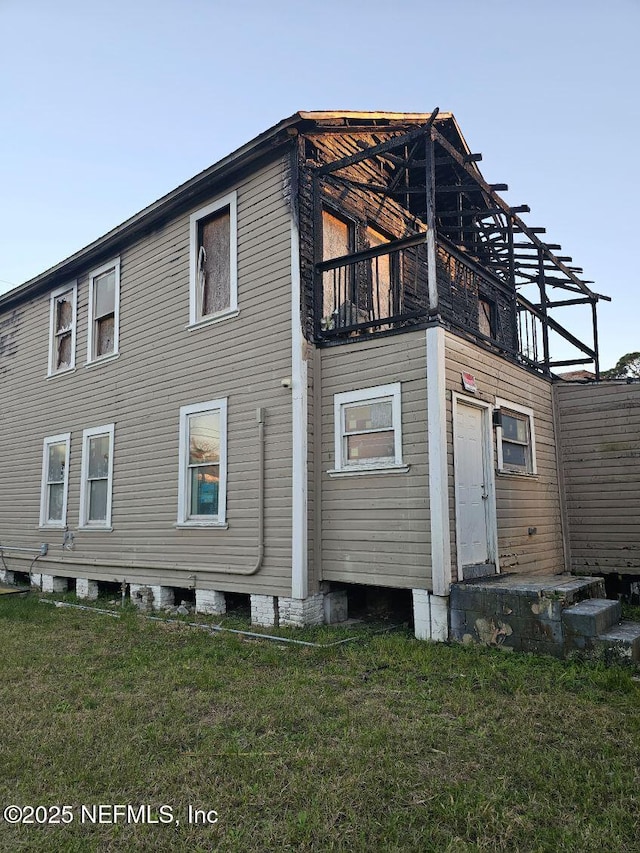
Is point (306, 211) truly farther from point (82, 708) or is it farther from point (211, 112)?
point (211, 112)

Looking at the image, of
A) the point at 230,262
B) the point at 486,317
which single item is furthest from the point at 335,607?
the point at 486,317

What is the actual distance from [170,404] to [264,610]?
3.72m

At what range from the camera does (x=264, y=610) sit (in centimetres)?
749

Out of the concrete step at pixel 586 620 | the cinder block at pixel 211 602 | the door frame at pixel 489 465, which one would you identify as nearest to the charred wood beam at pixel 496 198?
the door frame at pixel 489 465

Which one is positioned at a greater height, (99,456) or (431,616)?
(99,456)

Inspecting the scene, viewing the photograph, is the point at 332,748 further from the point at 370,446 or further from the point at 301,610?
the point at 370,446

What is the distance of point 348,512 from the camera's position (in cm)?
719

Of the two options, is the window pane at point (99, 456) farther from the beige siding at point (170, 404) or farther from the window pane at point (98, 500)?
the beige siding at point (170, 404)

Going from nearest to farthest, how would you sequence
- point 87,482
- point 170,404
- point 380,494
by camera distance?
point 380,494 < point 170,404 < point 87,482

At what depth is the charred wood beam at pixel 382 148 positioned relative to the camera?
716 cm

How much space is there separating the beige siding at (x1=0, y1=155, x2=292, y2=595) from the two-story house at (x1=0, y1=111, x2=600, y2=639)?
0.14ft

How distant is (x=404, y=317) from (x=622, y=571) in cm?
538

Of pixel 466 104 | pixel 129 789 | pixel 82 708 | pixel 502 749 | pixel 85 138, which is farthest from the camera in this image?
pixel 85 138

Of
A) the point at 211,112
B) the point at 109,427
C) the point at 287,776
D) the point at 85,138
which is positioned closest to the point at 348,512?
the point at 287,776
